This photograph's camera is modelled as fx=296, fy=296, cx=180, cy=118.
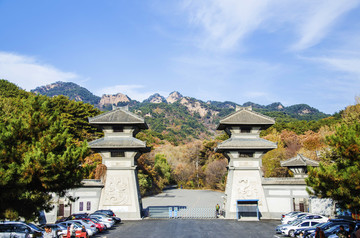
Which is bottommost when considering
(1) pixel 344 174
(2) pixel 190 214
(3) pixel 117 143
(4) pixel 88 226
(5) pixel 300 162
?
(2) pixel 190 214

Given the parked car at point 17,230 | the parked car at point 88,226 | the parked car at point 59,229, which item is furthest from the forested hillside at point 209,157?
the parked car at point 17,230

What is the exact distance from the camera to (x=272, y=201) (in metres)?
29.9

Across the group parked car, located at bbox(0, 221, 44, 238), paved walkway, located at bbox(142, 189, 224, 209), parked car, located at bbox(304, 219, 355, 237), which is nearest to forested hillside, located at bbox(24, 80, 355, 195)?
paved walkway, located at bbox(142, 189, 224, 209)

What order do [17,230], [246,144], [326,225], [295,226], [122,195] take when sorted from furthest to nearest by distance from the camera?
[246,144] → [122,195] → [295,226] → [326,225] → [17,230]

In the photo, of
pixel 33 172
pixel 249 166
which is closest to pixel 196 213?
pixel 249 166

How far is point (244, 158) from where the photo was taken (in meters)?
30.5

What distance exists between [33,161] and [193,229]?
48.3 feet

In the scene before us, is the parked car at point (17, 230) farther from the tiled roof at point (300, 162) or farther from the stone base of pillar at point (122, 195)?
the tiled roof at point (300, 162)

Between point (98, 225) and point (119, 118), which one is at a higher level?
point (119, 118)

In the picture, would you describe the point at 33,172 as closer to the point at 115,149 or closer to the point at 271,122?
the point at 115,149

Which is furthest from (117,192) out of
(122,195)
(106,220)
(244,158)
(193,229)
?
(244,158)

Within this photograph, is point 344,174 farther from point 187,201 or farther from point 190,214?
point 187,201

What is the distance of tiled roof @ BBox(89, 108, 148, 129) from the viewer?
100 ft

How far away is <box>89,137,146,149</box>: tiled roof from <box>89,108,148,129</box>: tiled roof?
1805 millimetres
